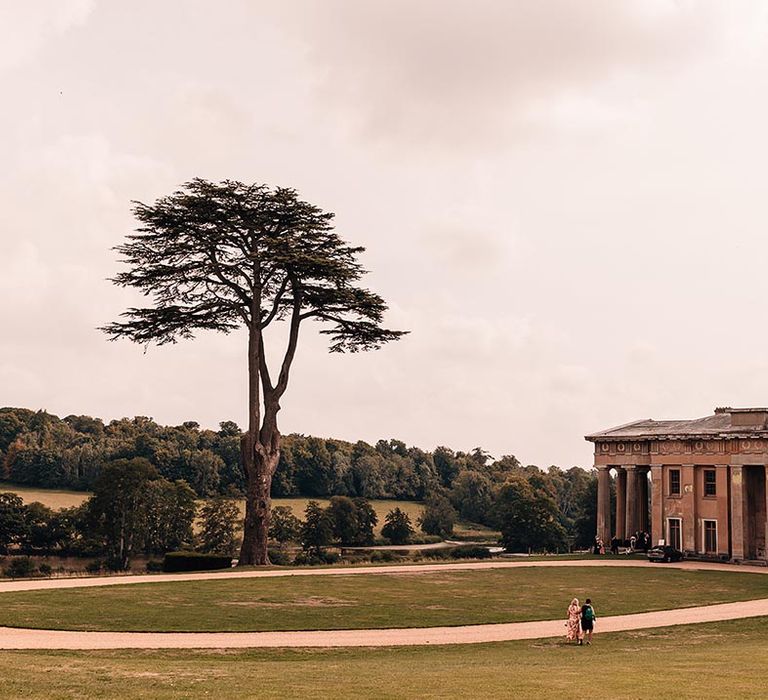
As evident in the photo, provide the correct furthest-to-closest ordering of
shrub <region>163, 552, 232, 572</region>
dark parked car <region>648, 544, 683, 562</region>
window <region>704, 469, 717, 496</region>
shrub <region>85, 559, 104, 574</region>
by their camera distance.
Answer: shrub <region>85, 559, 104, 574</region> < window <region>704, 469, 717, 496</region> < dark parked car <region>648, 544, 683, 562</region> < shrub <region>163, 552, 232, 572</region>

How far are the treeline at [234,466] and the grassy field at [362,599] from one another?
73783 mm

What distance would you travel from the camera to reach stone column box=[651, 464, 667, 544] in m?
62.8

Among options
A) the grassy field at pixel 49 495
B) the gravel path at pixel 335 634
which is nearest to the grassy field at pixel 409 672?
the gravel path at pixel 335 634

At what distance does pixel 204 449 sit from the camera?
470 ft

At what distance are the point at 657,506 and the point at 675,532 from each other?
2.05 metres

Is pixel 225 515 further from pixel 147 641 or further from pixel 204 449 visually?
pixel 147 641

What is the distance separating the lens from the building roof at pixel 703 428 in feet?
194

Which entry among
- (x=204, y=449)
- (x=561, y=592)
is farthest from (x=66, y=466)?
(x=561, y=592)

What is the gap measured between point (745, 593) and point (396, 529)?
254 feet

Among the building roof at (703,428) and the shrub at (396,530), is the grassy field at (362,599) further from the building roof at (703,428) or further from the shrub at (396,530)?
the shrub at (396,530)

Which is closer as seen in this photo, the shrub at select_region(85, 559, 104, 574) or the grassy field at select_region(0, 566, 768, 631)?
the grassy field at select_region(0, 566, 768, 631)

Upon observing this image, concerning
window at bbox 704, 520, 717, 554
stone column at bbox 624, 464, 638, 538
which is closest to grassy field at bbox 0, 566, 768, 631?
window at bbox 704, 520, 717, 554

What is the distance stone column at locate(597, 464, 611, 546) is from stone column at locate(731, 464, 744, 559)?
10.8 meters

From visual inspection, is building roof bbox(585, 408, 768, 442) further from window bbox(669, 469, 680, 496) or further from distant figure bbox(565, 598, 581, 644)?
distant figure bbox(565, 598, 581, 644)
